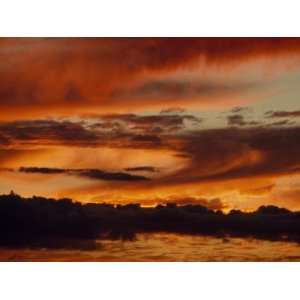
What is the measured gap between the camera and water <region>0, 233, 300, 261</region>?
18.3ft

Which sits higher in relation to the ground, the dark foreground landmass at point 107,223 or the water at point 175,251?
the dark foreground landmass at point 107,223

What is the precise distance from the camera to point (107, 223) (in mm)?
5586

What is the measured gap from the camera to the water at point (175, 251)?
558cm

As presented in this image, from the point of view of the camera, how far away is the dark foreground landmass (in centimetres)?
558

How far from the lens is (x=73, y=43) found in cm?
558

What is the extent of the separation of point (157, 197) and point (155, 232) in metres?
0.19

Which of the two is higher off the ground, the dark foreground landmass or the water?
the dark foreground landmass

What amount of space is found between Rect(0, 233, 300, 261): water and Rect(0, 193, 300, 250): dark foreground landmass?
0.03 metres

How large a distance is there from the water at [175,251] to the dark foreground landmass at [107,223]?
33 mm

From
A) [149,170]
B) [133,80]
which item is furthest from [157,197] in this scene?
[133,80]

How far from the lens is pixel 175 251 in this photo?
558cm

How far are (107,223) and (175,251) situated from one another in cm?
39

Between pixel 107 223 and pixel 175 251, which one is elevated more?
pixel 107 223
